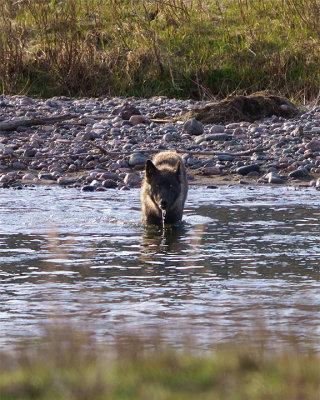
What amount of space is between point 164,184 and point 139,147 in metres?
4.54

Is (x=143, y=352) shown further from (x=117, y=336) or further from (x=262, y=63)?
(x=262, y=63)

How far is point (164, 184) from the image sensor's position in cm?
916

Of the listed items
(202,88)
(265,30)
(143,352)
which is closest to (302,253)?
(143,352)

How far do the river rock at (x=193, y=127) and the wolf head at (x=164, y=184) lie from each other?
5000mm

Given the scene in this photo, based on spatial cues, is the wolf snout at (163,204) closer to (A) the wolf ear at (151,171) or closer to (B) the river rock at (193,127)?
(A) the wolf ear at (151,171)

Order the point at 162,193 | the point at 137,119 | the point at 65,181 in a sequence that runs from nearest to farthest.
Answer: the point at 162,193 → the point at 65,181 → the point at 137,119

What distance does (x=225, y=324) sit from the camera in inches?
199

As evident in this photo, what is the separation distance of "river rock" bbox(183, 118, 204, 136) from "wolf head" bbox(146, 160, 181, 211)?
197 inches

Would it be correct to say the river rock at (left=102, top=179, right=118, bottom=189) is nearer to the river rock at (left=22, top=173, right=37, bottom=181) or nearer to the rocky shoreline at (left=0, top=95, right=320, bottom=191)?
the rocky shoreline at (left=0, top=95, right=320, bottom=191)

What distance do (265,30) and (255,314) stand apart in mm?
15696

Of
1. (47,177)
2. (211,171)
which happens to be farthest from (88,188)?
(211,171)

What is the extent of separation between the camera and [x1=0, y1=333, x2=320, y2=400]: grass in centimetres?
301

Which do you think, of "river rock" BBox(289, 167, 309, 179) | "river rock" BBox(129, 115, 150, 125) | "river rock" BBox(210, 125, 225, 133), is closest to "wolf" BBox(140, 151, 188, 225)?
"river rock" BBox(289, 167, 309, 179)

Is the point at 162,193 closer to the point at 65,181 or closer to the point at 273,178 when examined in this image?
the point at 65,181
